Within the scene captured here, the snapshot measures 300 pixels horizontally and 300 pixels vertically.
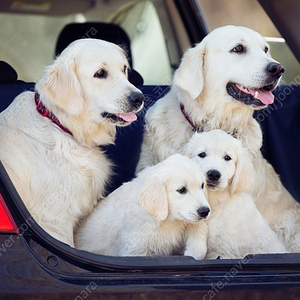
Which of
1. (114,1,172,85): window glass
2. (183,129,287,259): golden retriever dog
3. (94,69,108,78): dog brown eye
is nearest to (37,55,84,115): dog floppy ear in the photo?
(94,69,108,78): dog brown eye

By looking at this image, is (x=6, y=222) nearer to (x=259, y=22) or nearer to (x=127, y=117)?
(x=127, y=117)

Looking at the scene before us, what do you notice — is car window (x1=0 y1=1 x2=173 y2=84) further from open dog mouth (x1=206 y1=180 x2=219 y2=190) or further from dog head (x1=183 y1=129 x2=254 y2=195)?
open dog mouth (x1=206 y1=180 x2=219 y2=190)

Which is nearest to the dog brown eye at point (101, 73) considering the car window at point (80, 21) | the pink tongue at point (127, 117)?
the pink tongue at point (127, 117)

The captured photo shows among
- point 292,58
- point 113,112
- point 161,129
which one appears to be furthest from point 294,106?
point 113,112

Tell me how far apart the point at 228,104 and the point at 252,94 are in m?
0.16

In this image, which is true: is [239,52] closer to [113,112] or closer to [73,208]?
[113,112]

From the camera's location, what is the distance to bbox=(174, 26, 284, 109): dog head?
11.5 feet

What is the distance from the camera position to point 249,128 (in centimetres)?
378

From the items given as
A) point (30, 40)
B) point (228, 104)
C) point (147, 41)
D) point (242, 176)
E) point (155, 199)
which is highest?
point (155, 199)

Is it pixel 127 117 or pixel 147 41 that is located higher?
pixel 127 117

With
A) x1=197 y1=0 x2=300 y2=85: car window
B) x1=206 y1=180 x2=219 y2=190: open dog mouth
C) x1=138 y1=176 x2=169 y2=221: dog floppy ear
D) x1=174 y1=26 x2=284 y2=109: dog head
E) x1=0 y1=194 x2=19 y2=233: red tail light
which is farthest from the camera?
x1=197 y1=0 x2=300 y2=85: car window

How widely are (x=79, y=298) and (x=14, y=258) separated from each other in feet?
0.85

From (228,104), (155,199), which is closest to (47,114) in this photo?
(155,199)

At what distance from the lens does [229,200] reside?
134 inches
